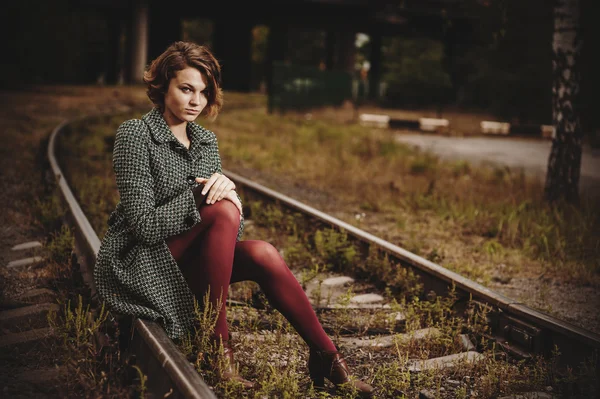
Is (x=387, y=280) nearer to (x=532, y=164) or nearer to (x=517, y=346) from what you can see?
(x=517, y=346)

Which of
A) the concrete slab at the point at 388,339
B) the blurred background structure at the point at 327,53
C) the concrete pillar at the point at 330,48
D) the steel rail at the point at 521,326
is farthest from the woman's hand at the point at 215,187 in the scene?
the concrete pillar at the point at 330,48

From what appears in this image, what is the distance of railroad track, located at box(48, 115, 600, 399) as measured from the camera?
2.40 meters

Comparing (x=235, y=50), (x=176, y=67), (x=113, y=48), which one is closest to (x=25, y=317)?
(x=176, y=67)

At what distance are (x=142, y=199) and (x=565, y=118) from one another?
6799 millimetres

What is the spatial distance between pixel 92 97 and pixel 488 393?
1961 cm

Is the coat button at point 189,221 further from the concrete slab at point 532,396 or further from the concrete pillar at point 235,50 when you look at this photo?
the concrete pillar at point 235,50

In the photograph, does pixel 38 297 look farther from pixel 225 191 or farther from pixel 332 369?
pixel 332 369

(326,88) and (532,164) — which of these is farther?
(326,88)

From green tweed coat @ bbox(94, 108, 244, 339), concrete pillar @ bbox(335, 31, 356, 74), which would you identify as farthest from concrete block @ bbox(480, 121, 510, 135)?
green tweed coat @ bbox(94, 108, 244, 339)

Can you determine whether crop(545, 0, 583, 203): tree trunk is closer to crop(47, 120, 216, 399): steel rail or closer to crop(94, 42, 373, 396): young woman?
crop(94, 42, 373, 396): young woman

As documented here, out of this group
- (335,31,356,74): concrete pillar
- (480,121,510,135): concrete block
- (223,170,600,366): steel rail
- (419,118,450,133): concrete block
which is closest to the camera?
(223,170,600,366): steel rail

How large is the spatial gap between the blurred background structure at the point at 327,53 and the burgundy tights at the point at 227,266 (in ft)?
29.1

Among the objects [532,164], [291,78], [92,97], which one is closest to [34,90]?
[92,97]

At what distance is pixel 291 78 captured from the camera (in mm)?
19719
